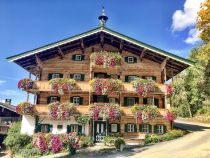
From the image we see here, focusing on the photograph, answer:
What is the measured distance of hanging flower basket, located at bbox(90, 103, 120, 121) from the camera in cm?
2759

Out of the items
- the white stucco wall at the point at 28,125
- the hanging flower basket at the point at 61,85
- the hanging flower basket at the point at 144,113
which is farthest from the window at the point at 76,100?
the hanging flower basket at the point at 144,113

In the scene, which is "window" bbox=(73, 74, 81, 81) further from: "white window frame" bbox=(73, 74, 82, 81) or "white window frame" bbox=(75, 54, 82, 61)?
"white window frame" bbox=(75, 54, 82, 61)

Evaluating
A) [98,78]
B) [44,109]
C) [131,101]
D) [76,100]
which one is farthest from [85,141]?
[131,101]

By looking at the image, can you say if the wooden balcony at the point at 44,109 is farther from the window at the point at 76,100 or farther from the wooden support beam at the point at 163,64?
the wooden support beam at the point at 163,64

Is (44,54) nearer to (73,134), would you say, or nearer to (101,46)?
(101,46)

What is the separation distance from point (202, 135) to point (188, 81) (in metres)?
26.1

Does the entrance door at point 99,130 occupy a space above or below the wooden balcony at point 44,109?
below

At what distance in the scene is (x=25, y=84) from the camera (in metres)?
28.9

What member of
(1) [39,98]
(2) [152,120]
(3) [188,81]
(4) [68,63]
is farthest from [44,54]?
(3) [188,81]

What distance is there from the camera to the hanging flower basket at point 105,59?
3030 centimetres

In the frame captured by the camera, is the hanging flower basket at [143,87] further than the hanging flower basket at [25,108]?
Yes

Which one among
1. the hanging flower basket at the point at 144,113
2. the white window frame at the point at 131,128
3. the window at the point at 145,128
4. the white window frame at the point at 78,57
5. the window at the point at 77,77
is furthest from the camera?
the white window frame at the point at 78,57

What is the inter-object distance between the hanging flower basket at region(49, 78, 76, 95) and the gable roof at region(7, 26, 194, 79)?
4041mm

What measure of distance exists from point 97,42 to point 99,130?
1090cm
